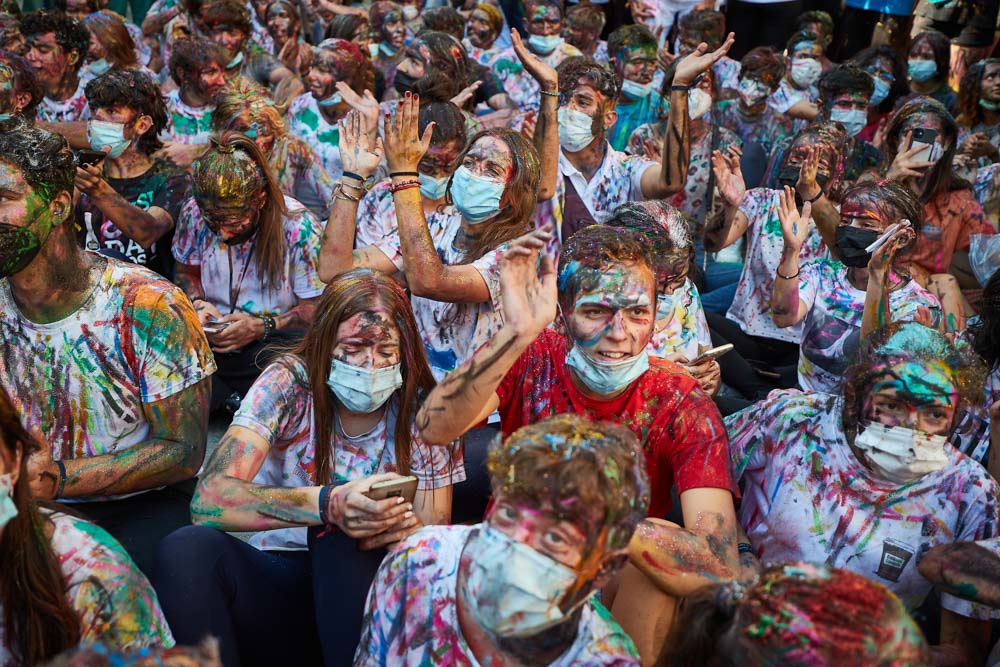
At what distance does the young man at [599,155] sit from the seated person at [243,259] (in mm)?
1194

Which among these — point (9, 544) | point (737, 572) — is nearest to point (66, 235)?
point (9, 544)

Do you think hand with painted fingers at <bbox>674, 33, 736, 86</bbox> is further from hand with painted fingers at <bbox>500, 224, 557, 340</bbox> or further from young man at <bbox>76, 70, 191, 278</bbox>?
hand with painted fingers at <bbox>500, 224, 557, 340</bbox>

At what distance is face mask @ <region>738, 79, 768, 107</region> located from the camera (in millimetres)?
7824

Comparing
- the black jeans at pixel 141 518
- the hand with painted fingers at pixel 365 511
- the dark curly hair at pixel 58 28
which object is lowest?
the black jeans at pixel 141 518

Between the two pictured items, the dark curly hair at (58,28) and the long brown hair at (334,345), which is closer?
the long brown hair at (334,345)

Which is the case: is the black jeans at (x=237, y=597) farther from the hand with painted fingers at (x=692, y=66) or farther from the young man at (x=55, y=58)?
the young man at (x=55, y=58)

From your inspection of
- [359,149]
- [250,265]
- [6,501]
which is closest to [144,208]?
[250,265]

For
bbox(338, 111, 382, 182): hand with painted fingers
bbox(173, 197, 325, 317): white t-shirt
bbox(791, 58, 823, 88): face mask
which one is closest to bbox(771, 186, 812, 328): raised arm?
bbox(338, 111, 382, 182): hand with painted fingers

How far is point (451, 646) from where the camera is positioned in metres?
2.10

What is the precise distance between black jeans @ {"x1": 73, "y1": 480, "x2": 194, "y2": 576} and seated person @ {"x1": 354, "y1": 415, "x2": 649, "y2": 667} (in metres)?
1.16

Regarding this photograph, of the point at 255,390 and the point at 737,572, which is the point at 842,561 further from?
the point at 255,390

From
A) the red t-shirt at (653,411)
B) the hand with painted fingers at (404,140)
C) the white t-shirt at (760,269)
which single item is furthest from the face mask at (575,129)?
the red t-shirt at (653,411)

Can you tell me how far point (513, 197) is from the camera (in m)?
4.03

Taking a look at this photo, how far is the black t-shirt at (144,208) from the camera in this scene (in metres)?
4.81
